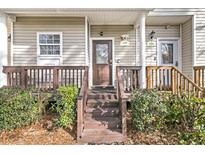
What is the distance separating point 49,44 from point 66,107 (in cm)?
370

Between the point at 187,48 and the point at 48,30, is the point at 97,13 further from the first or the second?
the point at 187,48

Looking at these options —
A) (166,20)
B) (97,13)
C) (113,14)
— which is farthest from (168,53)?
(97,13)

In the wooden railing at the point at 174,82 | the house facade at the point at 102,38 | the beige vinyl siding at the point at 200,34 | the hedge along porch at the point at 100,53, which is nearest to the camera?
the wooden railing at the point at 174,82

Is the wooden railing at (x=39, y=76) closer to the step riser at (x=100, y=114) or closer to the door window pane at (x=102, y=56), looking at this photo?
the step riser at (x=100, y=114)

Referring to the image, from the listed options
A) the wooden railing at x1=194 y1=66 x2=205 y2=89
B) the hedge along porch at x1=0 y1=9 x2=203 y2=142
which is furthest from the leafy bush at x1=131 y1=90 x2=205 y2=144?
the wooden railing at x1=194 y1=66 x2=205 y2=89

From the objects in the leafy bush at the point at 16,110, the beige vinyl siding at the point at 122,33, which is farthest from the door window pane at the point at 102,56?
the leafy bush at the point at 16,110

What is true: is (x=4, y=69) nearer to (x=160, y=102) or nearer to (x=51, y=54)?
(x=51, y=54)

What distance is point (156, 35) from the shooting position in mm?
11656

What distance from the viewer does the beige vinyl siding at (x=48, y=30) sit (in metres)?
10.3

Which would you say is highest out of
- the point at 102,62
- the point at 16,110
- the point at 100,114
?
the point at 102,62

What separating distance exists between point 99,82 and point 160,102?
181 inches

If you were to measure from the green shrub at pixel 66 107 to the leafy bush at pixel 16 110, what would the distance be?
0.68m
